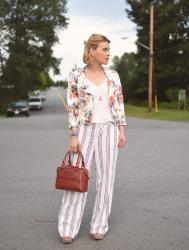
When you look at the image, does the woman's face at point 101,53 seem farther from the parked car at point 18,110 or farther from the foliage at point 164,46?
the foliage at point 164,46

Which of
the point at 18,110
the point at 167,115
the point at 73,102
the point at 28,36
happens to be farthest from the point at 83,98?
the point at 28,36

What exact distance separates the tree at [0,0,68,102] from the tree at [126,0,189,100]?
28.7 ft

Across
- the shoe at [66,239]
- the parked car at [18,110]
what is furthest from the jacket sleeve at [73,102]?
the parked car at [18,110]

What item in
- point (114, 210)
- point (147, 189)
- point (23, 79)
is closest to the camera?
point (114, 210)

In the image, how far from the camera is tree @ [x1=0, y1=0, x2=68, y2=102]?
54719 millimetres

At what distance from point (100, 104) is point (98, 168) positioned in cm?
59

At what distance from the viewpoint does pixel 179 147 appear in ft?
43.4

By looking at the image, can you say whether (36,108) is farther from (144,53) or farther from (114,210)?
(114,210)

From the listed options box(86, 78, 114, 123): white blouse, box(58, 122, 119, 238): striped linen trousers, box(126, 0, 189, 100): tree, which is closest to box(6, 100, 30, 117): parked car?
box(126, 0, 189, 100): tree

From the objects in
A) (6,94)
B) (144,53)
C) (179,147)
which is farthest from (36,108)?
(179,147)

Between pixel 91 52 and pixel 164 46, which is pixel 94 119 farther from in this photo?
pixel 164 46

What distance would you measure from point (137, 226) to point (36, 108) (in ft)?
176

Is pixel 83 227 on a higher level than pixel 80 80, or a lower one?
lower

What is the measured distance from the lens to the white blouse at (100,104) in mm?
4688
